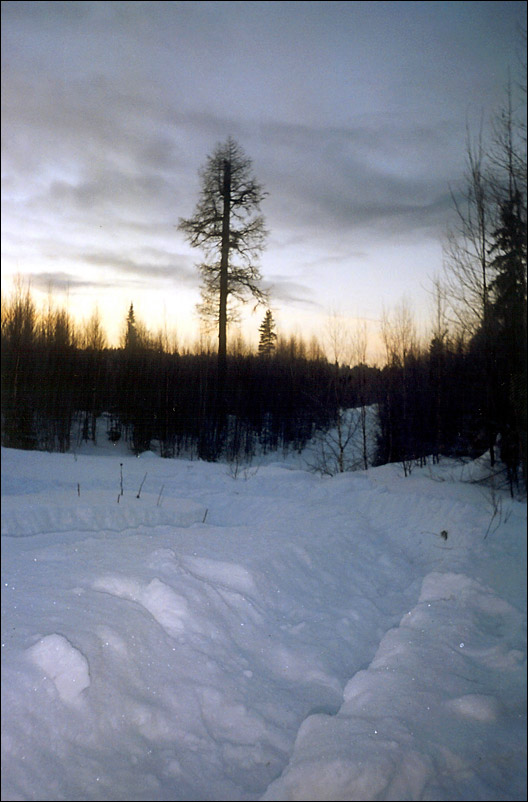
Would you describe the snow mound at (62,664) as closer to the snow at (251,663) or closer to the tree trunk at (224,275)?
the snow at (251,663)

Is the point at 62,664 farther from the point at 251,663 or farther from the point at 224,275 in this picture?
the point at 224,275

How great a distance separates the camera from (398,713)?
8.27 feet

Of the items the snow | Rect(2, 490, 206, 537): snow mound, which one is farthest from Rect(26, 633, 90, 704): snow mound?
Rect(2, 490, 206, 537): snow mound

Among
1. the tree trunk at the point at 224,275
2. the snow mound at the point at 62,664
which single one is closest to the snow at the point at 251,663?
the snow mound at the point at 62,664

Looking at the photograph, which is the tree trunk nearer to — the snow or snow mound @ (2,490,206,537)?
snow mound @ (2,490,206,537)

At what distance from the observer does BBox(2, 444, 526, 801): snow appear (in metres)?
2.03

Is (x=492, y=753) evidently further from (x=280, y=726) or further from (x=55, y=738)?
(x=55, y=738)

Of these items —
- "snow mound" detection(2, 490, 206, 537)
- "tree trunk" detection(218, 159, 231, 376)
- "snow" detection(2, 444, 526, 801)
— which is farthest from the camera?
"tree trunk" detection(218, 159, 231, 376)

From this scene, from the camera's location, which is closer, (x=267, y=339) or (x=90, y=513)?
(x=90, y=513)

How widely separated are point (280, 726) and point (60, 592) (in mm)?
1467

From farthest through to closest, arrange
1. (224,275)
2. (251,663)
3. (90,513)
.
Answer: (224,275), (90,513), (251,663)

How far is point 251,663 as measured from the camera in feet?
9.59

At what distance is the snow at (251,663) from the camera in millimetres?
2029

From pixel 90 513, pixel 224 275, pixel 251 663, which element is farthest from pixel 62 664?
pixel 224 275
